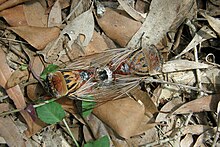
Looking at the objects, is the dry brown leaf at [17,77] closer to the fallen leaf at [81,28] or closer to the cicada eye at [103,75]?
the fallen leaf at [81,28]

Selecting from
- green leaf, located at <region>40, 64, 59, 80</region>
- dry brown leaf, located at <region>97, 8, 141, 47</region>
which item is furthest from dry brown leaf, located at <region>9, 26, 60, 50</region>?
dry brown leaf, located at <region>97, 8, 141, 47</region>

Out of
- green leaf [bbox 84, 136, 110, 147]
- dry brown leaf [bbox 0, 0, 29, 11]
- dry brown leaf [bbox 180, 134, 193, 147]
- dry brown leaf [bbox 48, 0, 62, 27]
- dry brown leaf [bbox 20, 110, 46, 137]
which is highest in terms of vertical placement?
dry brown leaf [bbox 0, 0, 29, 11]

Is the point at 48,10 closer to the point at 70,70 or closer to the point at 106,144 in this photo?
the point at 70,70

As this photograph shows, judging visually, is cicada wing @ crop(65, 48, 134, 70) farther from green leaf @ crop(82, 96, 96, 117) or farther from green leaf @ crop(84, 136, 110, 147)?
green leaf @ crop(84, 136, 110, 147)

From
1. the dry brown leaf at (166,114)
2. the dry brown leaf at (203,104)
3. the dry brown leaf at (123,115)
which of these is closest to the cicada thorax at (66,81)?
the dry brown leaf at (123,115)

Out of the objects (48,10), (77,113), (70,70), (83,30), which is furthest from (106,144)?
(48,10)

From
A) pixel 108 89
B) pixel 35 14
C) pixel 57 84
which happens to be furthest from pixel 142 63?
pixel 35 14
